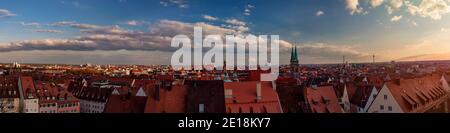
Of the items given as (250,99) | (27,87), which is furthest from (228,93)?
(27,87)

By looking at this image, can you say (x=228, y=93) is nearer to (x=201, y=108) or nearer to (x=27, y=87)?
(x=201, y=108)

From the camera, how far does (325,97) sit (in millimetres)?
7883

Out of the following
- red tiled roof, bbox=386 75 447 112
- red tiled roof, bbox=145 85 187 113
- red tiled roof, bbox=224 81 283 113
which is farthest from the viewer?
red tiled roof, bbox=224 81 283 113

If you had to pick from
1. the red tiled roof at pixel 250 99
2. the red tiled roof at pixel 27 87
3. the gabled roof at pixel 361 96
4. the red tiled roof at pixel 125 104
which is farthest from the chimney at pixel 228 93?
the red tiled roof at pixel 27 87

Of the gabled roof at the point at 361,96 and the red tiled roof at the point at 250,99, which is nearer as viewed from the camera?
the red tiled roof at the point at 250,99

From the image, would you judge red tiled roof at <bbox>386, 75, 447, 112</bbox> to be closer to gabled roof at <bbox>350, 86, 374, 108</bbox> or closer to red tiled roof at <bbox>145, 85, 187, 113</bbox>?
gabled roof at <bbox>350, 86, 374, 108</bbox>

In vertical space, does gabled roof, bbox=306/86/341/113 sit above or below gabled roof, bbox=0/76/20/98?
below

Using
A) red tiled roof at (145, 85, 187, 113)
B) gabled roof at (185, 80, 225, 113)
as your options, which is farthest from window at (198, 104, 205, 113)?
red tiled roof at (145, 85, 187, 113)

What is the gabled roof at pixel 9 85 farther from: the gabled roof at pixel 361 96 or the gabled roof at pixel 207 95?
the gabled roof at pixel 361 96
